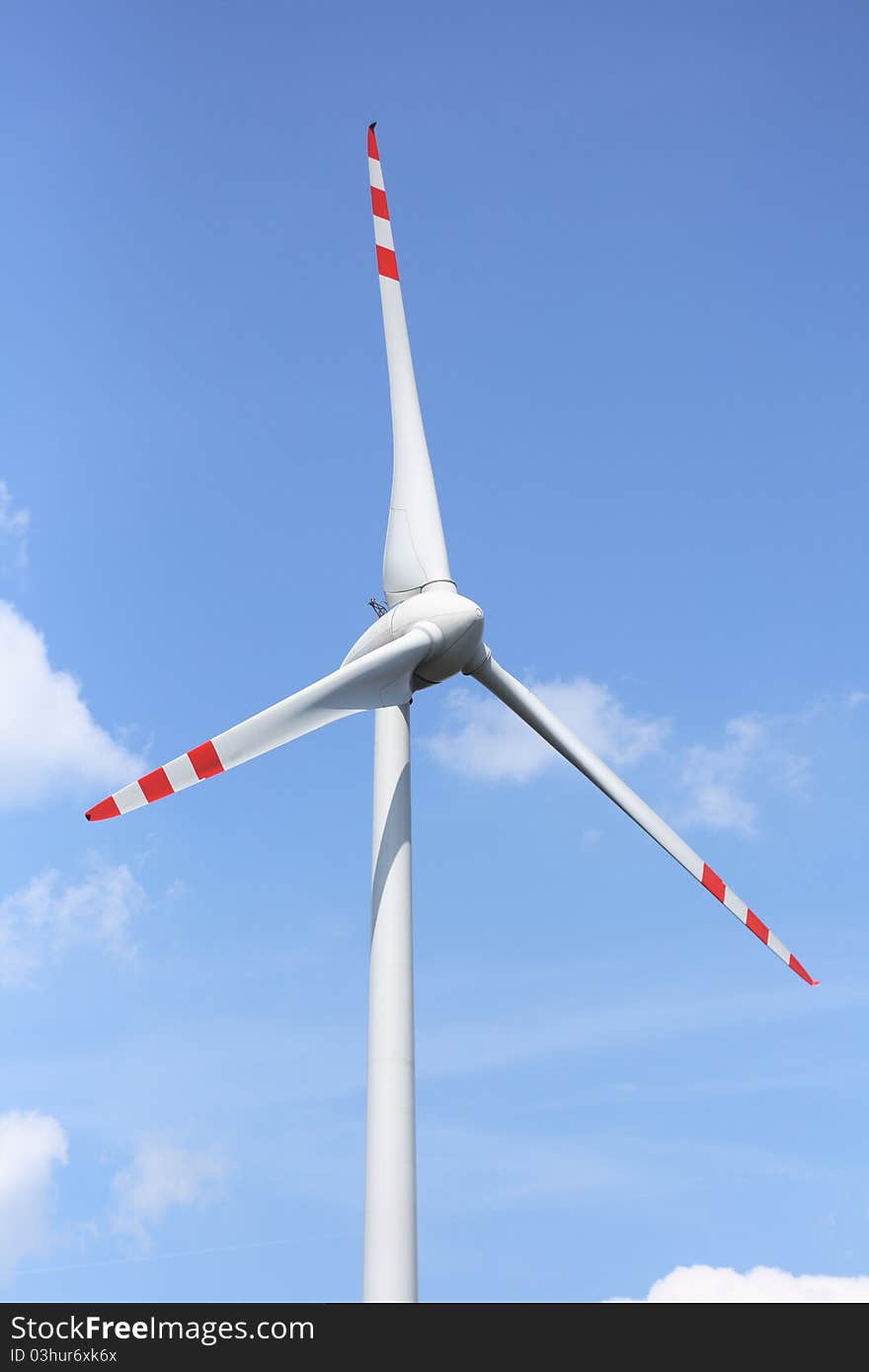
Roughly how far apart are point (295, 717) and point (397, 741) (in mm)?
2514

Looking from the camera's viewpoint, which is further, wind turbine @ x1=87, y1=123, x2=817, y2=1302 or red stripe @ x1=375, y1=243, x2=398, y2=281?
red stripe @ x1=375, y1=243, x2=398, y2=281

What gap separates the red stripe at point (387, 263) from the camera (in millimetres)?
26812

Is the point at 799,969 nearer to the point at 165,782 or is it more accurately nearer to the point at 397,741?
the point at 397,741

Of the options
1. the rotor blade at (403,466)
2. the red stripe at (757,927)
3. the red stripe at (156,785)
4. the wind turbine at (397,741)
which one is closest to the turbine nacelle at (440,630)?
the wind turbine at (397,741)

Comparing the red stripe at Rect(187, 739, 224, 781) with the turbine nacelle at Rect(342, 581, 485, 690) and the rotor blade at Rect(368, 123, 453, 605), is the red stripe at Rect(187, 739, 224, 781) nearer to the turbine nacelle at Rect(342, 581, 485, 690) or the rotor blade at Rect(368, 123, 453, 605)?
the turbine nacelle at Rect(342, 581, 485, 690)

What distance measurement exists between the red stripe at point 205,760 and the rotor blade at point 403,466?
19.6 ft

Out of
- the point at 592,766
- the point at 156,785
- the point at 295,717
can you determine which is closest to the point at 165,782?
the point at 156,785

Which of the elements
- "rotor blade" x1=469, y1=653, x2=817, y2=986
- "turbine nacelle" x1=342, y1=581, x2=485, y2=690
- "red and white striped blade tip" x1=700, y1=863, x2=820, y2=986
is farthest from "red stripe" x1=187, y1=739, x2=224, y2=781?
"red and white striped blade tip" x1=700, y1=863, x2=820, y2=986

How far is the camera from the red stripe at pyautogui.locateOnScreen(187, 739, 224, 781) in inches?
725

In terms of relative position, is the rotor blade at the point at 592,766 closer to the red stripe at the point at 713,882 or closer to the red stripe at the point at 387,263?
the red stripe at the point at 713,882

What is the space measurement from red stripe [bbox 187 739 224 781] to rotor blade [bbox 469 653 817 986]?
5.76 metres

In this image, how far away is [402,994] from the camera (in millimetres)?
19906
